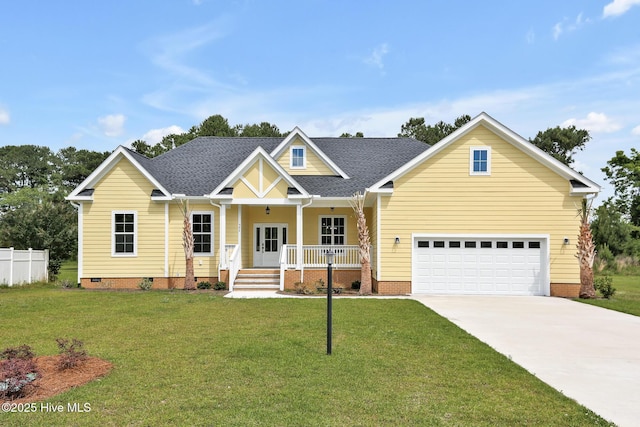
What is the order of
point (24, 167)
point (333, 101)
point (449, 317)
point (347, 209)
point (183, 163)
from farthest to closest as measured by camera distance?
point (24, 167) < point (333, 101) < point (183, 163) < point (347, 209) < point (449, 317)

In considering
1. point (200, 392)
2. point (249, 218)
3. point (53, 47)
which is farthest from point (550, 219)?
point (53, 47)

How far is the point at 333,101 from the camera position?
81.4 feet

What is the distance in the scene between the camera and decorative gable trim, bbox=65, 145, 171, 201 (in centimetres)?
1819

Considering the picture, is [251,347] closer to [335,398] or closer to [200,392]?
[200,392]

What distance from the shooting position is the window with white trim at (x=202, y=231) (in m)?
18.8

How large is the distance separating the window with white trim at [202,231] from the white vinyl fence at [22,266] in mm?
7053

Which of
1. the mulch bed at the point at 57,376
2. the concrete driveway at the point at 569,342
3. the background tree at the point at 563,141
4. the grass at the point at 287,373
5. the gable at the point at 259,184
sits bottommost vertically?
the concrete driveway at the point at 569,342

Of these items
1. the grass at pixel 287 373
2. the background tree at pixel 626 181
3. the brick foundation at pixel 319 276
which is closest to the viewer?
the grass at pixel 287 373

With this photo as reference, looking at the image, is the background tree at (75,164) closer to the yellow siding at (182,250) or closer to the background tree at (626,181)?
the yellow siding at (182,250)

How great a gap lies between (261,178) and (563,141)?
3753 centimetres

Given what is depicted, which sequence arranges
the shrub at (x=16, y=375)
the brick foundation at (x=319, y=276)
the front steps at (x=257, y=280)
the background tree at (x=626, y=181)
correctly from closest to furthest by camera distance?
the shrub at (x=16, y=375) < the front steps at (x=257, y=280) < the brick foundation at (x=319, y=276) < the background tree at (x=626, y=181)

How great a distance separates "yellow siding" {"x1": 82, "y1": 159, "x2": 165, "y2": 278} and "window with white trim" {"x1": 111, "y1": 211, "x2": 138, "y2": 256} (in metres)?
0.13

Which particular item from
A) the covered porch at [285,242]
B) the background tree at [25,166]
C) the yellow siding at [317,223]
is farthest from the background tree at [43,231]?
the background tree at [25,166]

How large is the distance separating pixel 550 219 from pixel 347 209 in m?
7.89
